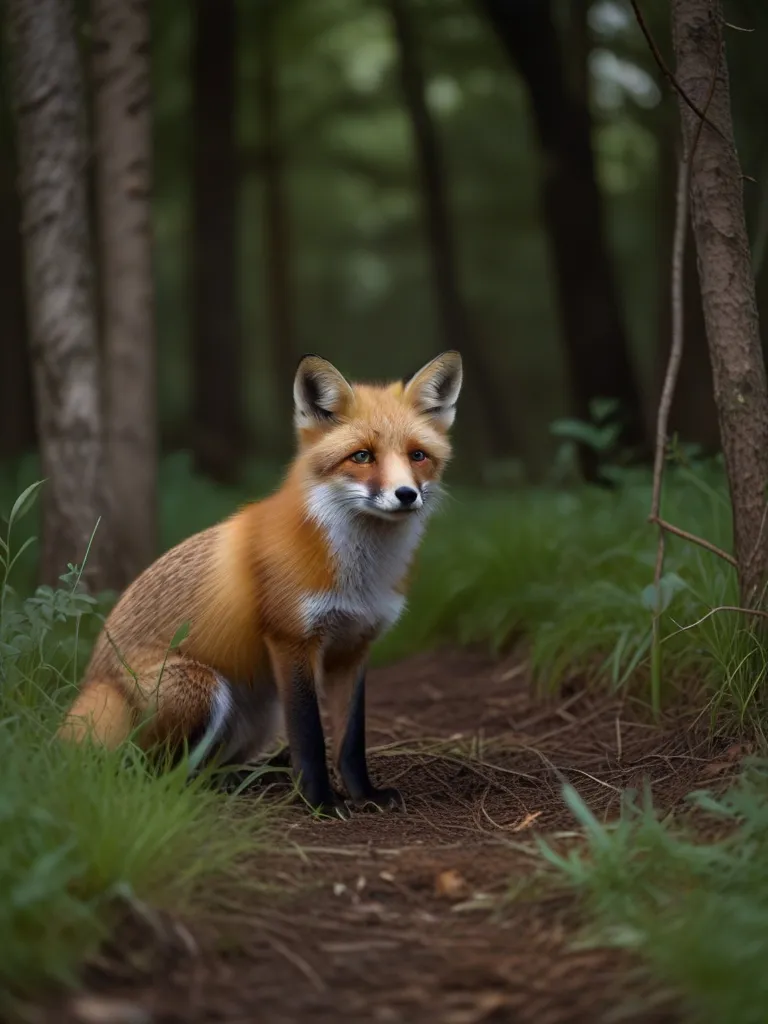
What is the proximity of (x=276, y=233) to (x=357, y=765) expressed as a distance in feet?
44.9

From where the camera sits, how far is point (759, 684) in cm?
382

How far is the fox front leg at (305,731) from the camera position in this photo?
12.4 ft

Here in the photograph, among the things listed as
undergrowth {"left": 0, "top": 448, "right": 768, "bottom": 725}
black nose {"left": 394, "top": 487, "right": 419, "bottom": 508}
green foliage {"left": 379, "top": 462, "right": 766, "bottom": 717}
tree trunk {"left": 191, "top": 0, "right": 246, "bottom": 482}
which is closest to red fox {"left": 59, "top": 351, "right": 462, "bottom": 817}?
black nose {"left": 394, "top": 487, "right": 419, "bottom": 508}

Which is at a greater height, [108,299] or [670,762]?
[108,299]

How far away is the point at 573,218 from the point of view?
8.68 meters

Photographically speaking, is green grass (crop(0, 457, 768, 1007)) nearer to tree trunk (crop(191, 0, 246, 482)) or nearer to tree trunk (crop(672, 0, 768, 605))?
tree trunk (crop(672, 0, 768, 605))

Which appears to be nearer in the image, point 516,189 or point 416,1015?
point 416,1015

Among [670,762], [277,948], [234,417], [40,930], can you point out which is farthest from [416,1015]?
[234,417]

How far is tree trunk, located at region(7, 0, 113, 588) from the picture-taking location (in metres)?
5.57

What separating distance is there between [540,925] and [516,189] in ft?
51.1

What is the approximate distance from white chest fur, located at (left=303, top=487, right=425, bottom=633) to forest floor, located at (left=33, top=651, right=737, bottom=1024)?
641 millimetres

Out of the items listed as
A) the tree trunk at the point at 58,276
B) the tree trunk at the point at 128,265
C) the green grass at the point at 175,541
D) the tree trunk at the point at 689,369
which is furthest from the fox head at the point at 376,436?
the tree trunk at the point at 689,369

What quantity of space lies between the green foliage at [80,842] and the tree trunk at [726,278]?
1960mm

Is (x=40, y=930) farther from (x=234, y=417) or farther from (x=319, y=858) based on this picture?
(x=234, y=417)
